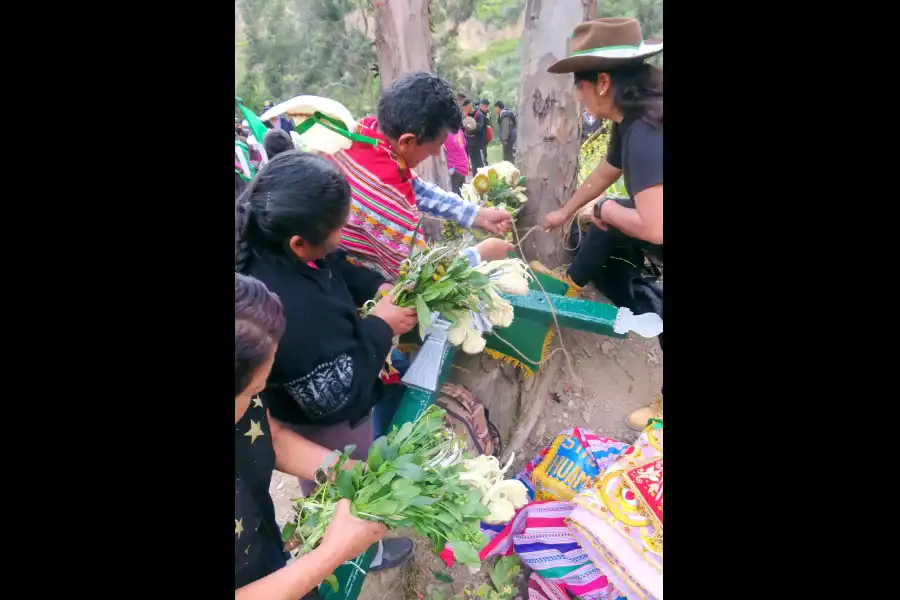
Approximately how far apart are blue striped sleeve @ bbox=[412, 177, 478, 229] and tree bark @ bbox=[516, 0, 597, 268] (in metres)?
0.54

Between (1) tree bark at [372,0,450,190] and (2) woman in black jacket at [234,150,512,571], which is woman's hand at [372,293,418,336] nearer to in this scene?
(2) woman in black jacket at [234,150,512,571]

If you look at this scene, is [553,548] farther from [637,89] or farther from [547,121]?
[547,121]

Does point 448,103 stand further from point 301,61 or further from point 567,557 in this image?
point 301,61

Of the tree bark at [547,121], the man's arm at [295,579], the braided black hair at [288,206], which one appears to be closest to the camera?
the man's arm at [295,579]

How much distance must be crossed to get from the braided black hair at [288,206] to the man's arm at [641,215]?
4.12 feet

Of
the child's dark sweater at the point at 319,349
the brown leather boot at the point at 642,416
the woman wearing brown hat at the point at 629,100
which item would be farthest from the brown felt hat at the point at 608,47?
the brown leather boot at the point at 642,416

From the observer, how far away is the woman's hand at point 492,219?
267cm

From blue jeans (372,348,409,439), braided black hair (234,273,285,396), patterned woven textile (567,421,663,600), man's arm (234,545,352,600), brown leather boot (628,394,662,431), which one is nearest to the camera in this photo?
braided black hair (234,273,285,396)

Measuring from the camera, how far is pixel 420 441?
64.6 inches

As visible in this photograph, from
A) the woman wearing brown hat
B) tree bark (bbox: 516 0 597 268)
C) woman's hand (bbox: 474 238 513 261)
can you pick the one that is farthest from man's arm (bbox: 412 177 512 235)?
the woman wearing brown hat

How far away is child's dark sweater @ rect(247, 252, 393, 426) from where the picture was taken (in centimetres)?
146

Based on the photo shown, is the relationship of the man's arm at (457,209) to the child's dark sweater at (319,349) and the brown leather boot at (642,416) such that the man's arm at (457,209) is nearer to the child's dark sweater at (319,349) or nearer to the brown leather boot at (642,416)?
the child's dark sweater at (319,349)

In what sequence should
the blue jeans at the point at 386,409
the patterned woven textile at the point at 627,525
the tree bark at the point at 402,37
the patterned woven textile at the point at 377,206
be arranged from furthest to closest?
the tree bark at the point at 402,37 < the blue jeans at the point at 386,409 < the patterned woven textile at the point at 377,206 < the patterned woven textile at the point at 627,525
